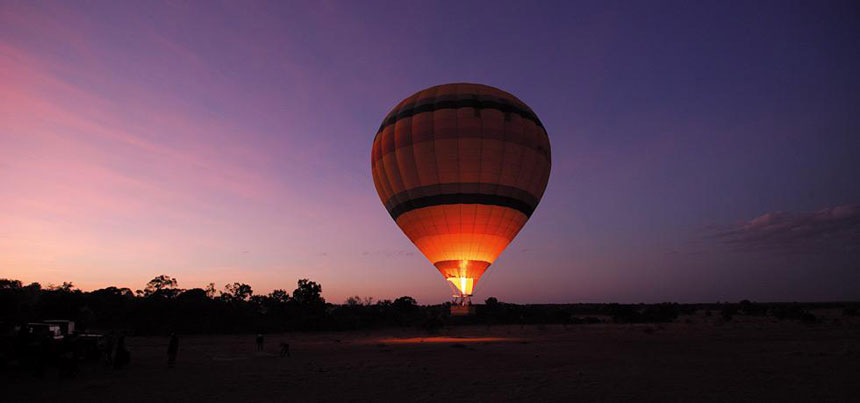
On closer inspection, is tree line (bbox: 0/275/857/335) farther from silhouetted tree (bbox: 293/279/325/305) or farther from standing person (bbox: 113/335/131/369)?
standing person (bbox: 113/335/131/369)

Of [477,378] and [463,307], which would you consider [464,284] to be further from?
[477,378]

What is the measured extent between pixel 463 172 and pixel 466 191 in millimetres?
1071

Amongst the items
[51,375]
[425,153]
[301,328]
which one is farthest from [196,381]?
[301,328]

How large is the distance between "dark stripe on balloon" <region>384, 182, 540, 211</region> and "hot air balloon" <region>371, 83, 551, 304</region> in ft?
0.18

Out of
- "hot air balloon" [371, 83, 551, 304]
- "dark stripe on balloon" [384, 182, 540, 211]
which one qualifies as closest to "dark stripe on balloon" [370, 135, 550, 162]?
"hot air balloon" [371, 83, 551, 304]

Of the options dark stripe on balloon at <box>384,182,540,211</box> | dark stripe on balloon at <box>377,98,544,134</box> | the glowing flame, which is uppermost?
dark stripe on balloon at <box>377,98,544,134</box>

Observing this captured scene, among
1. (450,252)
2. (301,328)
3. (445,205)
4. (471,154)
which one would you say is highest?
(471,154)

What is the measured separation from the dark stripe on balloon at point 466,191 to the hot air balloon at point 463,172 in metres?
0.06

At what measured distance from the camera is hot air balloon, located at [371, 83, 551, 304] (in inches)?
1035

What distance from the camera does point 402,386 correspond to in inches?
528

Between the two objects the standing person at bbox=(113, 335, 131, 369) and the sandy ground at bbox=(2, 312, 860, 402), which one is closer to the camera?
the sandy ground at bbox=(2, 312, 860, 402)

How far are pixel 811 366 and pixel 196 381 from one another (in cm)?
2075

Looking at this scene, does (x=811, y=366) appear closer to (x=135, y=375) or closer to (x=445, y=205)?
(x=445, y=205)

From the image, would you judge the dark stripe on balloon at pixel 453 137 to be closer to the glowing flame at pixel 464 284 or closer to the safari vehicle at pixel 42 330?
the glowing flame at pixel 464 284
